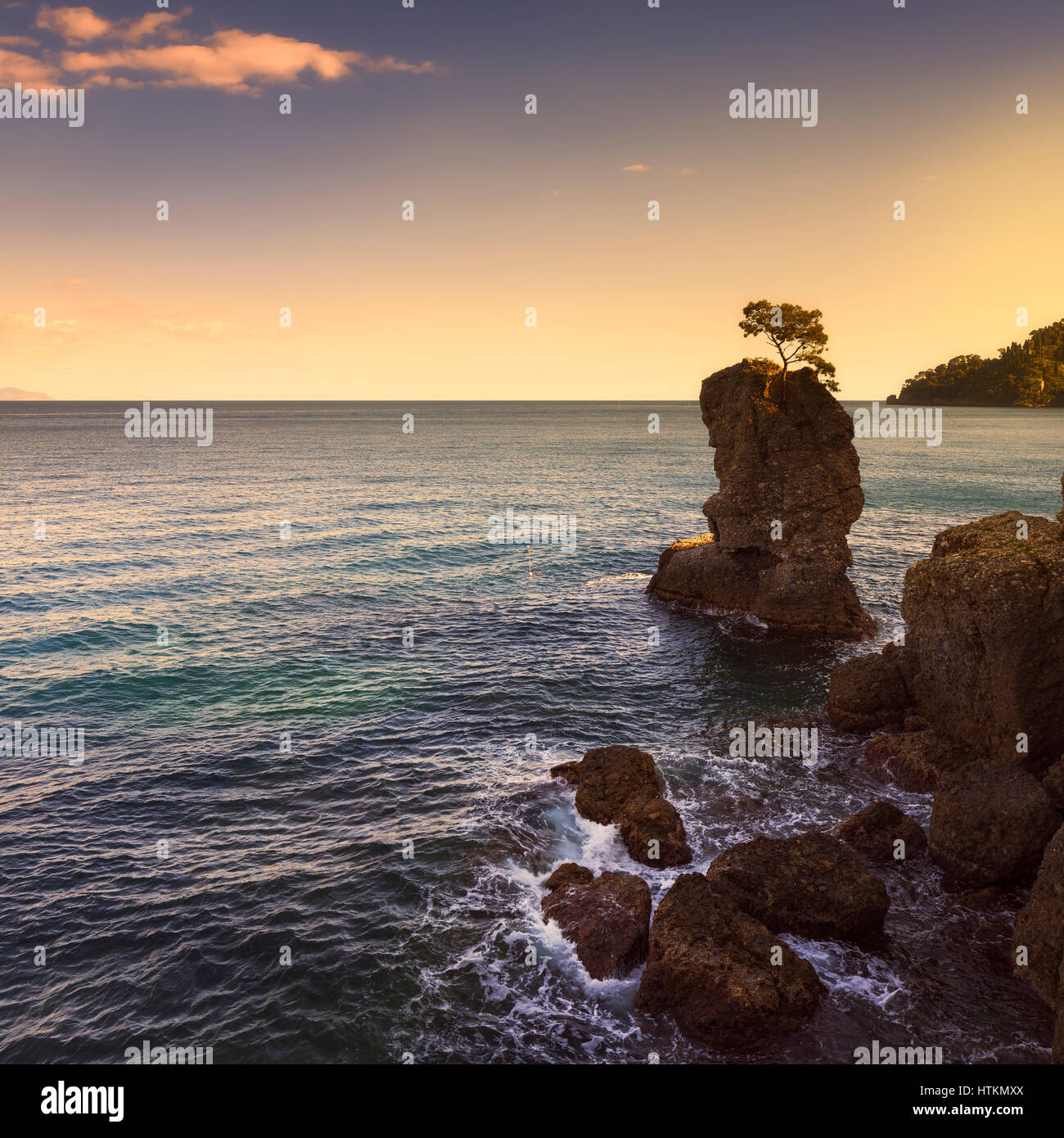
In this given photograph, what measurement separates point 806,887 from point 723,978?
4339 mm

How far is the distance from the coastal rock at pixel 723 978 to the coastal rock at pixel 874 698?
1573 centimetres

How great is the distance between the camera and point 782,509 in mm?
46094

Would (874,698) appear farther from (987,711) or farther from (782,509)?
(782,509)

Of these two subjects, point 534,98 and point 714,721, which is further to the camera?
point 534,98

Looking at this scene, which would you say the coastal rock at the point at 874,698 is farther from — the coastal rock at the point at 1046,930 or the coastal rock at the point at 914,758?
the coastal rock at the point at 1046,930

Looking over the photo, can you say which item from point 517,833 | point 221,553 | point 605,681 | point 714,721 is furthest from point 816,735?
point 221,553

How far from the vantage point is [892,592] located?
5041 cm

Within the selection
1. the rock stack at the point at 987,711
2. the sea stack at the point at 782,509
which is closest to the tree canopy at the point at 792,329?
the sea stack at the point at 782,509

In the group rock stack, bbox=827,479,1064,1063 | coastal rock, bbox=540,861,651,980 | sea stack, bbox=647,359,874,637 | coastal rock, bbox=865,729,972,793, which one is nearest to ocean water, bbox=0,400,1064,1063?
coastal rock, bbox=540,861,651,980

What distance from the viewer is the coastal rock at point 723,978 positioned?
625 inches

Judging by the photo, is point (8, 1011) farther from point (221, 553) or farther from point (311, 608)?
point (221, 553)
